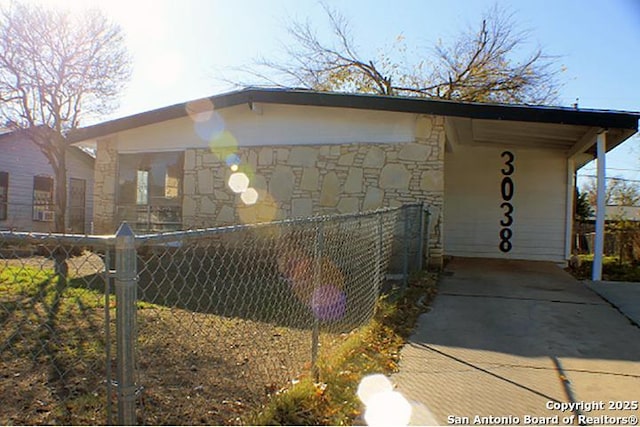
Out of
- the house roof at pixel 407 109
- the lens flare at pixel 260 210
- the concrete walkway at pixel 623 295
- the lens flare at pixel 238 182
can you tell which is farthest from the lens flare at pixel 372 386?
the lens flare at pixel 238 182

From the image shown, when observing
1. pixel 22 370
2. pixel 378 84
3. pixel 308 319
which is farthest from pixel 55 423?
pixel 378 84

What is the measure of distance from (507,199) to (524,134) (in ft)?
7.18

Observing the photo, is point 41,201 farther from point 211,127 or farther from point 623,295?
point 623,295

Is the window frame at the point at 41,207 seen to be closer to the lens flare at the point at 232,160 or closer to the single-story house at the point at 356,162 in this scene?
the single-story house at the point at 356,162

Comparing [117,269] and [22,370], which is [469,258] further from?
[117,269]

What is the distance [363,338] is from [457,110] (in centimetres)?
554

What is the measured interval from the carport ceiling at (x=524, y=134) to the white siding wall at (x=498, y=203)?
424mm

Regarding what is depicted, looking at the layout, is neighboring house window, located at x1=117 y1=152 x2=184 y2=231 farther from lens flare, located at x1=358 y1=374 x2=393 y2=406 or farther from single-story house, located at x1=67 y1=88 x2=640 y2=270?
lens flare, located at x1=358 y1=374 x2=393 y2=406

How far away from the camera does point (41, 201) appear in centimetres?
1953

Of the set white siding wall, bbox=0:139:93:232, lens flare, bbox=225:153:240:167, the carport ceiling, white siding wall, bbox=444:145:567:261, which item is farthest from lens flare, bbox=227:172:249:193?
white siding wall, bbox=0:139:93:232

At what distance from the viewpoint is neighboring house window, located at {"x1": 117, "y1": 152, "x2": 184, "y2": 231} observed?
11.4m

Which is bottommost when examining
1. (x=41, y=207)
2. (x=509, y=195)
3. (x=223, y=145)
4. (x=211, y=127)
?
(x=41, y=207)

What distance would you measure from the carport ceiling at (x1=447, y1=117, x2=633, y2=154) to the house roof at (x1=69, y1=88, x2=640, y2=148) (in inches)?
18.3

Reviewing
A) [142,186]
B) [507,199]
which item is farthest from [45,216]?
[507,199]
